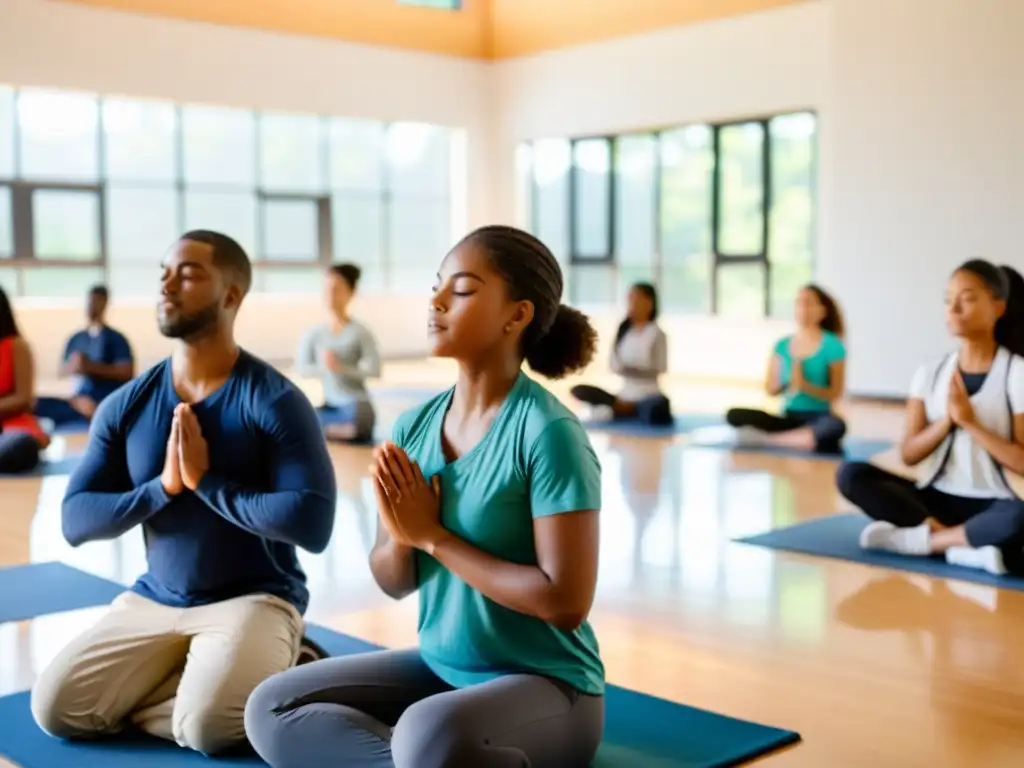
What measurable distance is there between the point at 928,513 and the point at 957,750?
6.28 feet

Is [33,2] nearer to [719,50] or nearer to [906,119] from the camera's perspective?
[719,50]

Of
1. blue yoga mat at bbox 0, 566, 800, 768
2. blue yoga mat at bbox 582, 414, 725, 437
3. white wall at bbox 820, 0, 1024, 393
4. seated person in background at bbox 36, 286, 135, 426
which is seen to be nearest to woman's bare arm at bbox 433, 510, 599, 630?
blue yoga mat at bbox 0, 566, 800, 768

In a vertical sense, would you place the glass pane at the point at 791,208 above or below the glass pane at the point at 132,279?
above

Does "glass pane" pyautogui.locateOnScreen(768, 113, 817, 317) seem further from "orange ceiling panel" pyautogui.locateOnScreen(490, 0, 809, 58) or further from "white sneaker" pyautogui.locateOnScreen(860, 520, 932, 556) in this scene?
"white sneaker" pyautogui.locateOnScreen(860, 520, 932, 556)

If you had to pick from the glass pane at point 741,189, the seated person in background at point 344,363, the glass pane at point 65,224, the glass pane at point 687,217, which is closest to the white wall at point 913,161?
the glass pane at point 741,189

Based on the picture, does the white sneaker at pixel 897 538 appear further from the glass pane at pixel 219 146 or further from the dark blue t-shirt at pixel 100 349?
the glass pane at pixel 219 146

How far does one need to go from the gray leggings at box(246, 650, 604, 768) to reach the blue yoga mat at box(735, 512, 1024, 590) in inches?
87.1

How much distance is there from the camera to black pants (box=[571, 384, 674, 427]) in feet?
26.1

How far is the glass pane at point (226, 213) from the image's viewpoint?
12422 mm

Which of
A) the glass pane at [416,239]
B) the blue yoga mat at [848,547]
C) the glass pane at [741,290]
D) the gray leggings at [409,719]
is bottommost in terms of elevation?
the blue yoga mat at [848,547]

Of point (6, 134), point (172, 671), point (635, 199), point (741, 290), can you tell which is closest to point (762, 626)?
point (172, 671)

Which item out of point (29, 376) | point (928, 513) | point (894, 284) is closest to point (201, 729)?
point (928, 513)

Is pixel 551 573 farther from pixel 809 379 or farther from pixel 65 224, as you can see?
pixel 65 224

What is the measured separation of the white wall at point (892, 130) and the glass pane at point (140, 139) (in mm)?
4817
